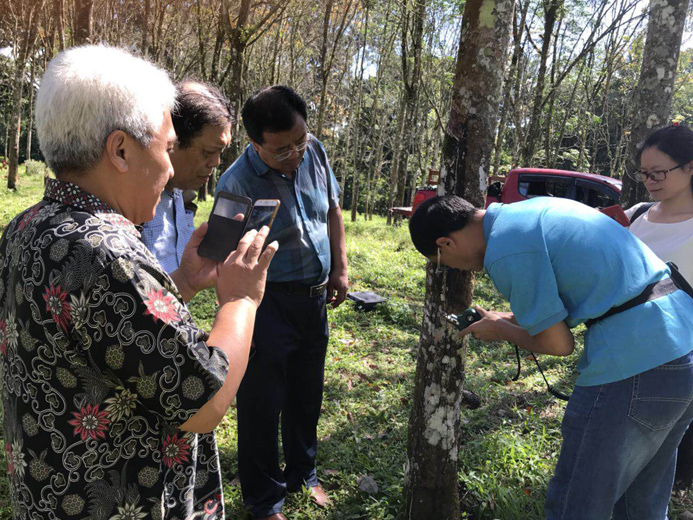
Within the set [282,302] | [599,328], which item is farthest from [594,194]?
[599,328]

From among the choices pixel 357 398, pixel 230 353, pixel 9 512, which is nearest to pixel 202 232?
pixel 230 353

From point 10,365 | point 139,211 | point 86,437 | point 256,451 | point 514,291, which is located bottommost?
point 256,451

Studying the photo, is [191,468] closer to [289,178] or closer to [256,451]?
[256,451]

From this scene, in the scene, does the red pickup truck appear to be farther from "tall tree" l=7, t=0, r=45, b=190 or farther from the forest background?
"tall tree" l=7, t=0, r=45, b=190

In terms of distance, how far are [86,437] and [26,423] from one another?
0.54ft

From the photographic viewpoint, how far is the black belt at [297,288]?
2.98 metres

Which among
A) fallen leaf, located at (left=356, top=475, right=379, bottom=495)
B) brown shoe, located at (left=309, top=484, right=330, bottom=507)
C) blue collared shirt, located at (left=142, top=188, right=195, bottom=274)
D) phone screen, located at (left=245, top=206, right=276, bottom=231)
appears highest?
phone screen, located at (left=245, top=206, right=276, bottom=231)

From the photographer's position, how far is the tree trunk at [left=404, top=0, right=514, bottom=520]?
2.37 meters

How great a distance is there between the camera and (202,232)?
6.36 feet

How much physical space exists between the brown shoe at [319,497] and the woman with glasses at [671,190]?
245 cm

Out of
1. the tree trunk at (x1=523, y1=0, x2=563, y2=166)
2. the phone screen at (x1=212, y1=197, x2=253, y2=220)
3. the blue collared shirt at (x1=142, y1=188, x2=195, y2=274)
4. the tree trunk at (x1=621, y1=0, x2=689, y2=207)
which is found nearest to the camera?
the phone screen at (x1=212, y1=197, x2=253, y2=220)

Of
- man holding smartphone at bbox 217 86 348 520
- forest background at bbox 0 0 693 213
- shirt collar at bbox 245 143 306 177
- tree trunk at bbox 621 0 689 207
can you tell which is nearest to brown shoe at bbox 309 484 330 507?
man holding smartphone at bbox 217 86 348 520

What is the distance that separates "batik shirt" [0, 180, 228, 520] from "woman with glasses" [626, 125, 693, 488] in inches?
102

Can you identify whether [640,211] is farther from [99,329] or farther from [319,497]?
[99,329]
